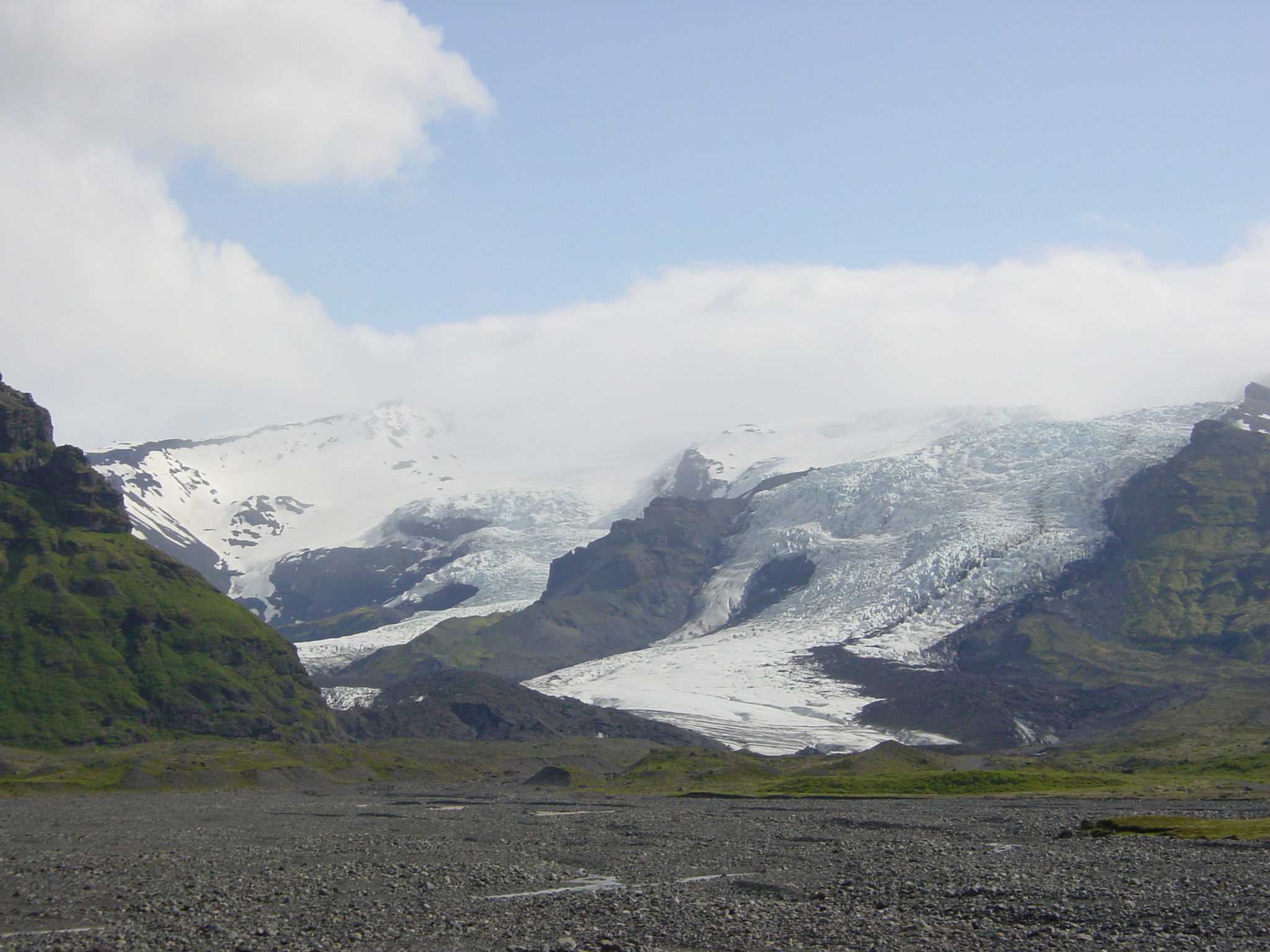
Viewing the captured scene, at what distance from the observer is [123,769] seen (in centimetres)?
14575

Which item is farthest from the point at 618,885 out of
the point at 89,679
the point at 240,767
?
the point at 89,679

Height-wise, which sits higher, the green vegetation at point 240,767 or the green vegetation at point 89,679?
the green vegetation at point 89,679

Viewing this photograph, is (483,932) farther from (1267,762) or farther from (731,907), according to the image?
(1267,762)

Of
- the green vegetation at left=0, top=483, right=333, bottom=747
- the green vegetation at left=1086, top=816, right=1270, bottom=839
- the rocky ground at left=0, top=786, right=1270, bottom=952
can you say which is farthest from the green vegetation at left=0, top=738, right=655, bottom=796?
the green vegetation at left=1086, top=816, right=1270, bottom=839

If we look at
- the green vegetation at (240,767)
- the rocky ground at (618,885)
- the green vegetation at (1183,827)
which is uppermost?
the rocky ground at (618,885)

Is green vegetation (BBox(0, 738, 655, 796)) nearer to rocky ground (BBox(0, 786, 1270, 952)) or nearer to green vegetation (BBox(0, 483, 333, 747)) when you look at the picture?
green vegetation (BBox(0, 483, 333, 747))

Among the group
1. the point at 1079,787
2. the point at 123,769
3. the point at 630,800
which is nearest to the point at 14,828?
the point at 630,800

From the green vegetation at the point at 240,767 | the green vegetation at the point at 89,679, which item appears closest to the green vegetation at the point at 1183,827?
the green vegetation at the point at 240,767

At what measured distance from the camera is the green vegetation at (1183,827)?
66750 mm

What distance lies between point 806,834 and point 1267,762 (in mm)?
99027

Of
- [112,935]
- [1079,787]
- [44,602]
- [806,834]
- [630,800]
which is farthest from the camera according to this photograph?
[44,602]

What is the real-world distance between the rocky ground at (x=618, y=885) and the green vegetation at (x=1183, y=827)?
257 cm

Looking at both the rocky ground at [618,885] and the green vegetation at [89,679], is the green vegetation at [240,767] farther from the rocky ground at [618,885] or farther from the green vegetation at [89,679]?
the rocky ground at [618,885]

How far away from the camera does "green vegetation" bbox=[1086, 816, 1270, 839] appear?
2628 inches
